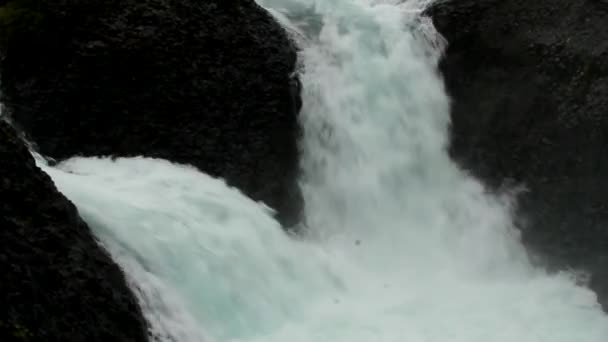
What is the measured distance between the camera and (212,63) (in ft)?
35.3

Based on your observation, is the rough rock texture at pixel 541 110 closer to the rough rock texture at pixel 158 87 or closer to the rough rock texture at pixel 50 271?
the rough rock texture at pixel 158 87

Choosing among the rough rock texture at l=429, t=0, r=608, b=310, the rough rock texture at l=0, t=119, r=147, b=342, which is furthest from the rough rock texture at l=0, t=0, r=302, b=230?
the rough rock texture at l=0, t=119, r=147, b=342

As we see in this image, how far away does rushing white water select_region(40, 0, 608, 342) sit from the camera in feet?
25.6

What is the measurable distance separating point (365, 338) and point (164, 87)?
3.94m

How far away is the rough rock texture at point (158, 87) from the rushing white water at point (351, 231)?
362 millimetres

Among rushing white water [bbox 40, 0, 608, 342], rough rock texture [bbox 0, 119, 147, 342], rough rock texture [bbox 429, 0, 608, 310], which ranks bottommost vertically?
rough rock texture [bbox 0, 119, 147, 342]

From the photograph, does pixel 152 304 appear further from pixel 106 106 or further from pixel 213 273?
pixel 106 106

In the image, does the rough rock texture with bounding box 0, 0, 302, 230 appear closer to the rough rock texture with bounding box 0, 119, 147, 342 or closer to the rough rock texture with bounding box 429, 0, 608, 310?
the rough rock texture with bounding box 429, 0, 608, 310

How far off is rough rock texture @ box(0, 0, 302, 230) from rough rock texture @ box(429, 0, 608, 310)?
242 centimetres

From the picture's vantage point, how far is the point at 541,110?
11.1 meters

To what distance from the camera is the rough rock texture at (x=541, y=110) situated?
10523 mm

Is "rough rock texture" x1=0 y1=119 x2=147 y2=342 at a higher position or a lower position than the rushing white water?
lower

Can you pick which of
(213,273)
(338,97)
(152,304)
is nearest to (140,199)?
(213,273)

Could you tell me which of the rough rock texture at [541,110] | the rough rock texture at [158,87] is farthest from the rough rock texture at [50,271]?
the rough rock texture at [541,110]
